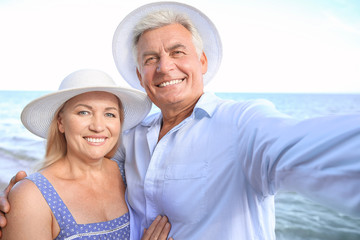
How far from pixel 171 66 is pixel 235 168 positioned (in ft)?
3.55

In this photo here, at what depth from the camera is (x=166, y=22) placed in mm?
2281

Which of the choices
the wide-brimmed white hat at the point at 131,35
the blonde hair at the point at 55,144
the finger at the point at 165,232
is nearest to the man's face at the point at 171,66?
the wide-brimmed white hat at the point at 131,35

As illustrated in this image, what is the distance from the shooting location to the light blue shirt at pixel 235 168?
84cm

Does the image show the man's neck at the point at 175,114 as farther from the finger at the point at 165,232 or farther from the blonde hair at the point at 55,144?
the finger at the point at 165,232

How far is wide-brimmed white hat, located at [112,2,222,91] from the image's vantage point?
93.7 inches

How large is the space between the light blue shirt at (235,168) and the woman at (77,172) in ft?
0.63

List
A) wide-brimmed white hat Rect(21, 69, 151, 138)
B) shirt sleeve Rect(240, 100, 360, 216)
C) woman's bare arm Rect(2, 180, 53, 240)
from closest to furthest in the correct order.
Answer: shirt sleeve Rect(240, 100, 360, 216) < woman's bare arm Rect(2, 180, 53, 240) < wide-brimmed white hat Rect(21, 69, 151, 138)

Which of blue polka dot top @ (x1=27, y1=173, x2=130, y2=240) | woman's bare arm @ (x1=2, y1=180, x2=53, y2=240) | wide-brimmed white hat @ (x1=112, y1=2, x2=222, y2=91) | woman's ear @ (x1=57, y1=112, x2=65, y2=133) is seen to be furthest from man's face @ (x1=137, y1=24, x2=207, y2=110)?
woman's bare arm @ (x1=2, y1=180, x2=53, y2=240)

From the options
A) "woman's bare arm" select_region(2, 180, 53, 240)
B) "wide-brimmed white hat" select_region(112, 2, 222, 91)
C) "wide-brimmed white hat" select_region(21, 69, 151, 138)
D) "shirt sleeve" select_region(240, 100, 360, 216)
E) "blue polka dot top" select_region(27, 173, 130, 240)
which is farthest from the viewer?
"wide-brimmed white hat" select_region(112, 2, 222, 91)

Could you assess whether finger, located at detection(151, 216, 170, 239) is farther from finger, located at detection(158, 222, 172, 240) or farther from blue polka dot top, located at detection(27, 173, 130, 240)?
blue polka dot top, located at detection(27, 173, 130, 240)

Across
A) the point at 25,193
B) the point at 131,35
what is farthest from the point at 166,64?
the point at 25,193

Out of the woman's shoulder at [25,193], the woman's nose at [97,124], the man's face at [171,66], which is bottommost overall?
the woman's shoulder at [25,193]

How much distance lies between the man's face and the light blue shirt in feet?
0.71

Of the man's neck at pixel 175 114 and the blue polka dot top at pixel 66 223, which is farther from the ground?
the man's neck at pixel 175 114
